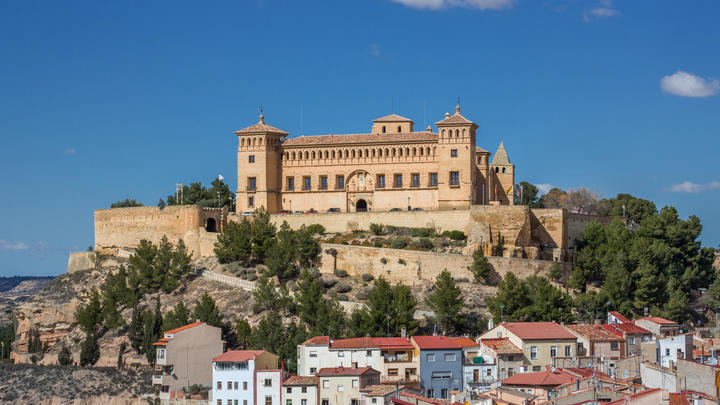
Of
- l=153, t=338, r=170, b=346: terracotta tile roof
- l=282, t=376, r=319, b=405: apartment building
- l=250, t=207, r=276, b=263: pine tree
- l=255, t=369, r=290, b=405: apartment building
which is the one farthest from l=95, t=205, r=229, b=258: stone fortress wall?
l=282, t=376, r=319, b=405: apartment building

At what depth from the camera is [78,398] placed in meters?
56.3

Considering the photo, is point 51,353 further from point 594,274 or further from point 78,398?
point 594,274

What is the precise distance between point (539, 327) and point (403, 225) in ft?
72.5

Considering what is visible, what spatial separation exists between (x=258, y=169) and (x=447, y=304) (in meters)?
23.9

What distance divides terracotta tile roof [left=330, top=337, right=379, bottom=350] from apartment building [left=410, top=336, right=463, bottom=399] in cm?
267

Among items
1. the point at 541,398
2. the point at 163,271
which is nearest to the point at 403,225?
the point at 163,271

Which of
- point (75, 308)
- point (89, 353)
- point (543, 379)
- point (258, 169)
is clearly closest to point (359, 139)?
point (258, 169)

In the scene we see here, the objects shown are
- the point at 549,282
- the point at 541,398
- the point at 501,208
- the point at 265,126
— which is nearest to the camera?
the point at 541,398

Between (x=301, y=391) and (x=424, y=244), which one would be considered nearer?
(x=301, y=391)

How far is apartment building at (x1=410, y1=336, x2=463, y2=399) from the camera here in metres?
48.3

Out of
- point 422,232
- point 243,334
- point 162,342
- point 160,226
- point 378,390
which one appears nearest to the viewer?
point 378,390

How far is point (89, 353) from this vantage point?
62.7m

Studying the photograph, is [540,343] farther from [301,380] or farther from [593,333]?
[301,380]

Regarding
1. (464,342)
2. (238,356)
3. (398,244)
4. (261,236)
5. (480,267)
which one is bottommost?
(238,356)
